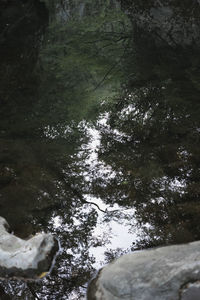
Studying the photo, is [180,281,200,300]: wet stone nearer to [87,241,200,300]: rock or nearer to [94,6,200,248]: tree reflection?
[87,241,200,300]: rock

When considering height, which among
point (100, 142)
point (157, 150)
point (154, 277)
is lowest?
point (100, 142)

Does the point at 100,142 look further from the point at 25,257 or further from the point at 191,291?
the point at 191,291

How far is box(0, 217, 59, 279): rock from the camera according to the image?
139 inches

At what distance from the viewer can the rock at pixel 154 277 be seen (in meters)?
2.90

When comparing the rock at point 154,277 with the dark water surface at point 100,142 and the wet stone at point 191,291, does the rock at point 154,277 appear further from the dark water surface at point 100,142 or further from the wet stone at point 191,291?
the dark water surface at point 100,142

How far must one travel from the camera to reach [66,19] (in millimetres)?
17094

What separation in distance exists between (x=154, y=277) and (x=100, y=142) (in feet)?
12.4

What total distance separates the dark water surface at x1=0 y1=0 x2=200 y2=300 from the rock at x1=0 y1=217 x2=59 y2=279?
97 millimetres

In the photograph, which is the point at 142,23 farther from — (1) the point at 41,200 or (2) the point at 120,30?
(1) the point at 41,200

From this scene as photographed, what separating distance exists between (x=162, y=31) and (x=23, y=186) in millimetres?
10437

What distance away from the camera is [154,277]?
119 inches

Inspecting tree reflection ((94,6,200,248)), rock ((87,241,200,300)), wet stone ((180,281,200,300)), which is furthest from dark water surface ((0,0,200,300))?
wet stone ((180,281,200,300))

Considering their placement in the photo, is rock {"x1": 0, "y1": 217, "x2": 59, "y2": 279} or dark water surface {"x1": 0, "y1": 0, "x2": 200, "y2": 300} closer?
rock {"x1": 0, "y1": 217, "x2": 59, "y2": 279}

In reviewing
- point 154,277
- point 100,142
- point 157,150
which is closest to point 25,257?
point 154,277
